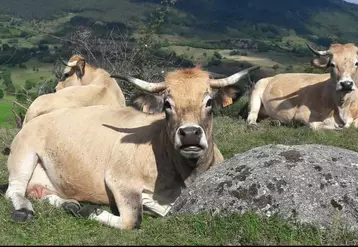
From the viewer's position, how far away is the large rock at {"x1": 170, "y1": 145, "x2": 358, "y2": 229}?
634 cm

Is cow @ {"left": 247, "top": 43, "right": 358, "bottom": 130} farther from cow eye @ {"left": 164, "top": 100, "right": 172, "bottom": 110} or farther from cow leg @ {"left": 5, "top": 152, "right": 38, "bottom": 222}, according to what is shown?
cow leg @ {"left": 5, "top": 152, "right": 38, "bottom": 222}

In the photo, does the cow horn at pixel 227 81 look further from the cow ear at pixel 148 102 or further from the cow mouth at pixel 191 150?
the cow mouth at pixel 191 150

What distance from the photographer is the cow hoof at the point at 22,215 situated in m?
7.54

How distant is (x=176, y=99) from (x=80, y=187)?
228cm

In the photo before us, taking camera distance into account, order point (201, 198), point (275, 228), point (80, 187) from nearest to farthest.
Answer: point (275, 228) → point (201, 198) → point (80, 187)

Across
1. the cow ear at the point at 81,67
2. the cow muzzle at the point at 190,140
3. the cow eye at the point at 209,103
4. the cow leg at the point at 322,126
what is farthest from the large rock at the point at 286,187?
the cow ear at the point at 81,67

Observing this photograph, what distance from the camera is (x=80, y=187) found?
8.69m

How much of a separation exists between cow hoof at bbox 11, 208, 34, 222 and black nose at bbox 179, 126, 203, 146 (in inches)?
94.4

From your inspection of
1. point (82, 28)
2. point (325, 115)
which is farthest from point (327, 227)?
point (82, 28)

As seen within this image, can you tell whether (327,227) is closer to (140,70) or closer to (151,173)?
(151,173)

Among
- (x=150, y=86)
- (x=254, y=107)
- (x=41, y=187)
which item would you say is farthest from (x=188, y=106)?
(x=254, y=107)

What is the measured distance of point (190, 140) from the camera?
7.02 metres

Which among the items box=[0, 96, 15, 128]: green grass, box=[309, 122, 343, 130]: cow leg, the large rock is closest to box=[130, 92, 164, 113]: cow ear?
the large rock

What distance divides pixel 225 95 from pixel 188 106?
123 cm
